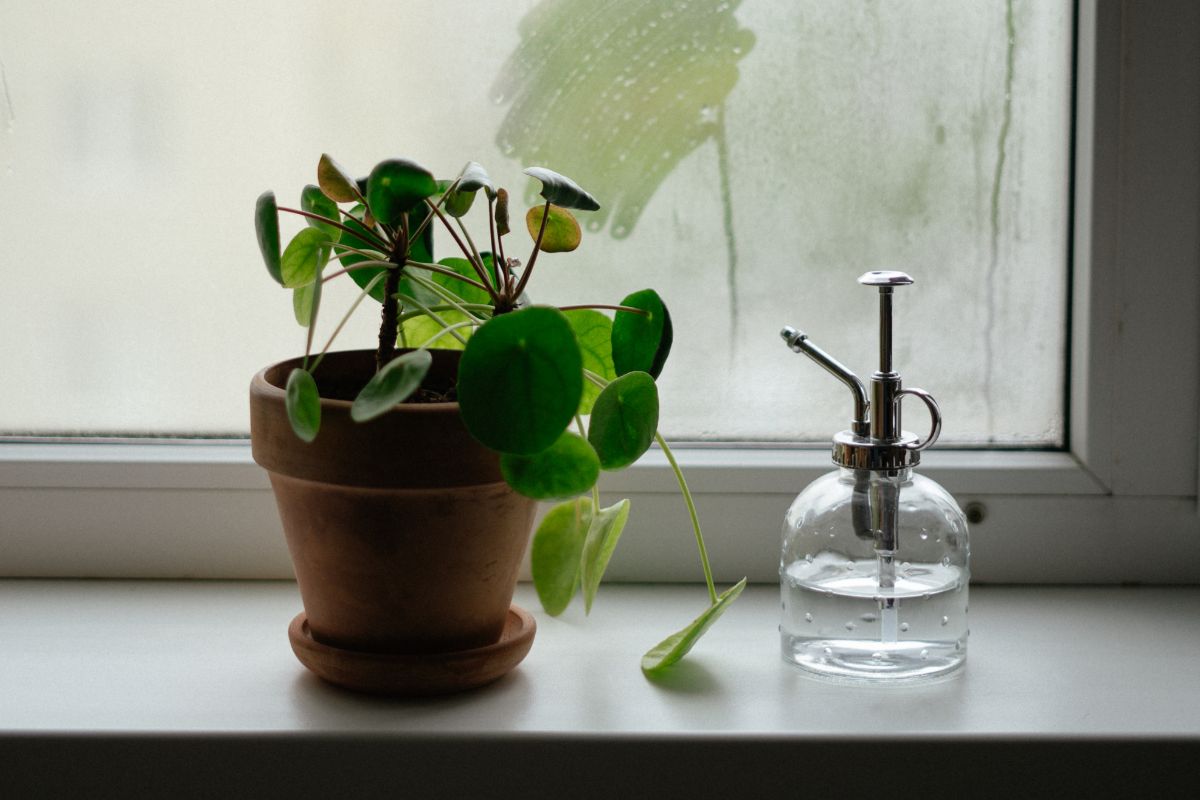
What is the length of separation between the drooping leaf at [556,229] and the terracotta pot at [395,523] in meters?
0.15

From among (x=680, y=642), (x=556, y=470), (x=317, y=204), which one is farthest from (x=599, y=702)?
(x=317, y=204)

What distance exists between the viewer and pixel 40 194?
108 cm

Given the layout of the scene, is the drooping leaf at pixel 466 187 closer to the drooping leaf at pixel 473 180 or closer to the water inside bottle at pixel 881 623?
the drooping leaf at pixel 473 180

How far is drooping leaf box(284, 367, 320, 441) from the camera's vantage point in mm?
698

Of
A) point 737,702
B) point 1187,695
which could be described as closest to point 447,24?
point 737,702

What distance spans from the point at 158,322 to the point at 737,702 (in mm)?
615

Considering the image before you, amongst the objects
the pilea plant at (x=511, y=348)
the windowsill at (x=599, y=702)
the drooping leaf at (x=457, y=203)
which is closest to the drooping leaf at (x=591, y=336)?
the pilea plant at (x=511, y=348)

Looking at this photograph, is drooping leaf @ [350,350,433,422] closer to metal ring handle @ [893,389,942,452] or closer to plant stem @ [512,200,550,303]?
plant stem @ [512,200,550,303]

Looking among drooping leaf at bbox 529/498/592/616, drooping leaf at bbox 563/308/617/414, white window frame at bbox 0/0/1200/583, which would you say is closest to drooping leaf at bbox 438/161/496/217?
drooping leaf at bbox 563/308/617/414

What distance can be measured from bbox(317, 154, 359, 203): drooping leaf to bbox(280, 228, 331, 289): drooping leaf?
1.1 inches

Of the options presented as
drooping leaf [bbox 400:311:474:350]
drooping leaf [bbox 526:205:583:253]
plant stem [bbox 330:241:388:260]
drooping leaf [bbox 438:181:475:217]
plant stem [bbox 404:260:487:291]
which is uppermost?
drooping leaf [bbox 438:181:475:217]

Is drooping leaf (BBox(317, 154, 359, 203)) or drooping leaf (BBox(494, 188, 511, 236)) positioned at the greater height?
drooping leaf (BBox(317, 154, 359, 203))

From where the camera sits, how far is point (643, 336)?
81 cm

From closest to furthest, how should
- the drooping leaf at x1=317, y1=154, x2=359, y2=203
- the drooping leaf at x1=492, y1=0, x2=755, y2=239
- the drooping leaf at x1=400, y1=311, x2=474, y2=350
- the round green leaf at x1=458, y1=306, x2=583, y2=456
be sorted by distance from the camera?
the round green leaf at x1=458, y1=306, x2=583, y2=456 → the drooping leaf at x1=317, y1=154, x2=359, y2=203 → the drooping leaf at x1=400, y1=311, x2=474, y2=350 → the drooping leaf at x1=492, y1=0, x2=755, y2=239
